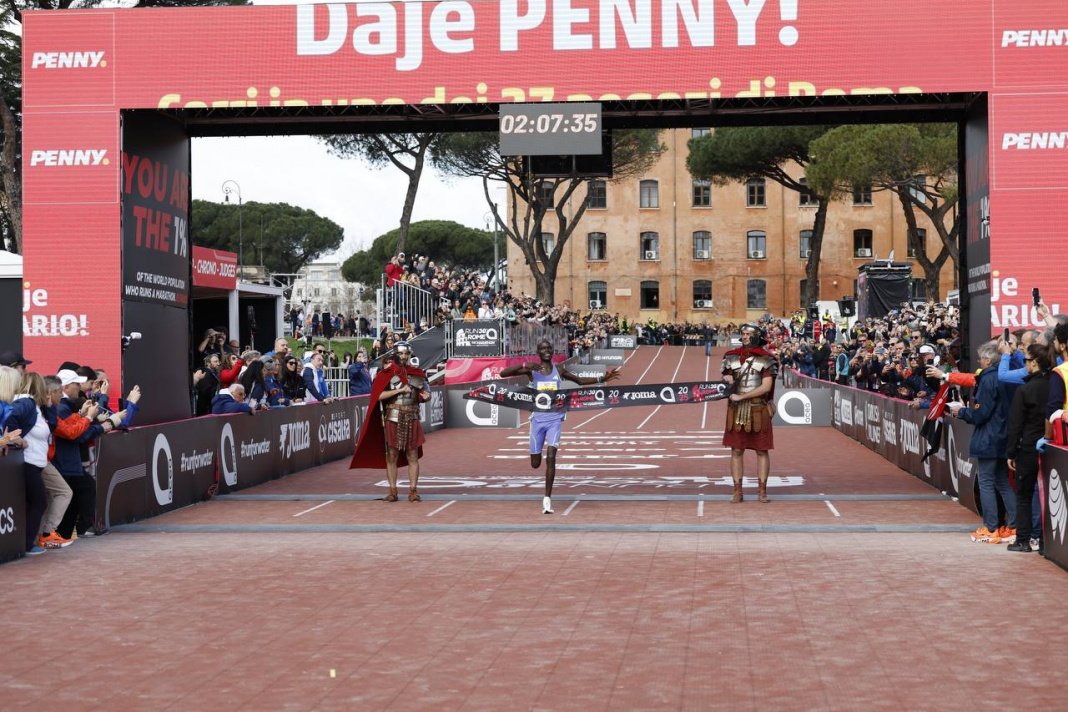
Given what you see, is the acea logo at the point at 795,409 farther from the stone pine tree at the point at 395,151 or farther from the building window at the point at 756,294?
the building window at the point at 756,294

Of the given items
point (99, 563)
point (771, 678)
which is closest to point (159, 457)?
point (99, 563)

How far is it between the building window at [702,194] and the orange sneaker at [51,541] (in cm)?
7827

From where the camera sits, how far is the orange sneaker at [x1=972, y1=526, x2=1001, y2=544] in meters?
11.8

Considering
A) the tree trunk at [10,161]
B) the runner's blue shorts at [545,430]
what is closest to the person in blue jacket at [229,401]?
the runner's blue shorts at [545,430]

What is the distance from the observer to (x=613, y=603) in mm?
9102

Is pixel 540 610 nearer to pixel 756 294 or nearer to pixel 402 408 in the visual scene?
pixel 402 408

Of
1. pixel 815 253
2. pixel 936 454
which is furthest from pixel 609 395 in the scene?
pixel 815 253

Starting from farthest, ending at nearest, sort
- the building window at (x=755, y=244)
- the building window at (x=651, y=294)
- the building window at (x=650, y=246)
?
the building window at (x=651, y=294) → the building window at (x=650, y=246) → the building window at (x=755, y=244)

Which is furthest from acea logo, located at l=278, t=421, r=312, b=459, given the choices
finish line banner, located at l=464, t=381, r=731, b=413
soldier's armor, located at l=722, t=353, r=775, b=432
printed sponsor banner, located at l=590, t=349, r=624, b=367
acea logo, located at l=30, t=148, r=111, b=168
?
printed sponsor banner, located at l=590, t=349, r=624, b=367

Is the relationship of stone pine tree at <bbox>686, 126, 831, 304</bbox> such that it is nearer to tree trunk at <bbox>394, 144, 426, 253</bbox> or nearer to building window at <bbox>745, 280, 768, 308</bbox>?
building window at <bbox>745, 280, 768, 308</bbox>

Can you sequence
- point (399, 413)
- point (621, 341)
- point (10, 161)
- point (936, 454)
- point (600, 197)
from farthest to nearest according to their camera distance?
point (600, 197), point (621, 341), point (10, 161), point (936, 454), point (399, 413)

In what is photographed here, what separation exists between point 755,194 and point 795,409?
57.9 metres

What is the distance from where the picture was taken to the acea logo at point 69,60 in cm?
1742

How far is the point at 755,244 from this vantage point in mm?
88000
